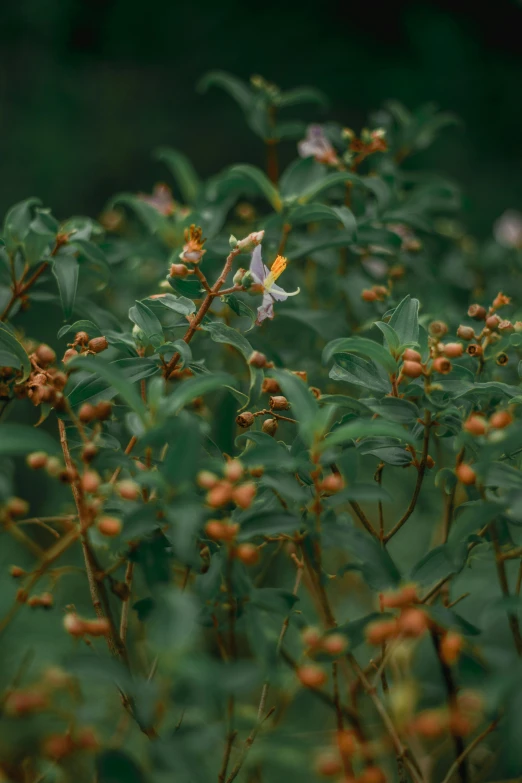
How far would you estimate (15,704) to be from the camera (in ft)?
1.77

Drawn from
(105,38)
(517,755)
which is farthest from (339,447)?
(105,38)

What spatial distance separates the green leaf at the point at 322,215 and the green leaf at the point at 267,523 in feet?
1.53

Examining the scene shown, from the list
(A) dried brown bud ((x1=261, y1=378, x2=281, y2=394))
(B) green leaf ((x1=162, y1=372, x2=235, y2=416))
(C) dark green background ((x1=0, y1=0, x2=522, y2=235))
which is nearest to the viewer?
(B) green leaf ((x1=162, y1=372, x2=235, y2=416))

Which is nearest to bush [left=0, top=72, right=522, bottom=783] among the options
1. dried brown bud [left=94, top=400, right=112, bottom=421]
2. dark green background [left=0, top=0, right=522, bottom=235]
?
dried brown bud [left=94, top=400, right=112, bottom=421]

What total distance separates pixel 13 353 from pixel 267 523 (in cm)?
38

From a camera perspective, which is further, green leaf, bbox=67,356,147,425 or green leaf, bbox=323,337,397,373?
green leaf, bbox=323,337,397,373

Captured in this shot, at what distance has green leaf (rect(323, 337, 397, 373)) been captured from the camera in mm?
734

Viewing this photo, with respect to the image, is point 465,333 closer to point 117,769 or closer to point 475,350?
point 475,350

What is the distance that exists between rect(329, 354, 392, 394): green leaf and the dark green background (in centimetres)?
237

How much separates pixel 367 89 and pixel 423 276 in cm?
224

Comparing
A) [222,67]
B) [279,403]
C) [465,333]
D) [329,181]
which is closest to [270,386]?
[279,403]

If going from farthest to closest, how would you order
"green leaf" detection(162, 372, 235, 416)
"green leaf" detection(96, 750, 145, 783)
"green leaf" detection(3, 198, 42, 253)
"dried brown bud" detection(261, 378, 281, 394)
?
"green leaf" detection(3, 198, 42, 253) < "dried brown bud" detection(261, 378, 281, 394) < "green leaf" detection(162, 372, 235, 416) < "green leaf" detection(96, 750, 145, 783)

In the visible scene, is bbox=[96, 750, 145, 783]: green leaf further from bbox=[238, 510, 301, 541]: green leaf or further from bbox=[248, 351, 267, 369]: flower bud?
bbox=[248, 351, 267, 369]: flower bud

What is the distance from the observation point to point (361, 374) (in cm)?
82
